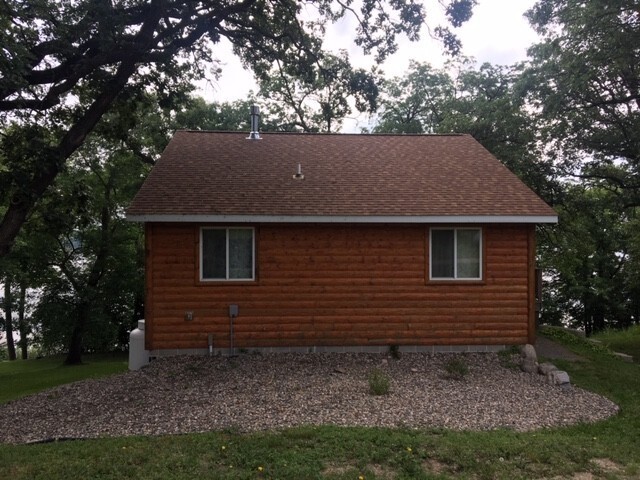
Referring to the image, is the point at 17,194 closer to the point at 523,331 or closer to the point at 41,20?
the point at 41,20

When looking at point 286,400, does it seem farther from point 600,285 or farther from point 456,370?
point 600,285

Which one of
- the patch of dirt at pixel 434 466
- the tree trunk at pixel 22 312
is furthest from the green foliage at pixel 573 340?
the tree trunk at pixel 22 312

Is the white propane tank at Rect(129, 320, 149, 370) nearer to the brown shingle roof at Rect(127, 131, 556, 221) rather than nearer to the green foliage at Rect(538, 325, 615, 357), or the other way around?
the brown shingle roof at Rect(127, 131, 556, 221)

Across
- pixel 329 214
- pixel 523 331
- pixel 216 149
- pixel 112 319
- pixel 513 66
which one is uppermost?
pixel 513 66

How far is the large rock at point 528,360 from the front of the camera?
10.0 metres

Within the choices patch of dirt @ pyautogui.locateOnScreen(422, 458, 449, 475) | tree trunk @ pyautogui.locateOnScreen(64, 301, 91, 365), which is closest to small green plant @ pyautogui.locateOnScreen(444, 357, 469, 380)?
patch of dirt @ pyautogui.locateOnScreen(422, 458, 449, 475)

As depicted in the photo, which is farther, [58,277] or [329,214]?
[58,277]

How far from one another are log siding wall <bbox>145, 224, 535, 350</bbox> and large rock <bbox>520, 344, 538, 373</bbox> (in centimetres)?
27

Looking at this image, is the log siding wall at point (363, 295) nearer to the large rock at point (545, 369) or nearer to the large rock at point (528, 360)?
the large rock at point (528, 360)

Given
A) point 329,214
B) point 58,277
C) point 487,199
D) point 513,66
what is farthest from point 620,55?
point 58,277

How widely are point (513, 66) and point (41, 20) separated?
51.5ft

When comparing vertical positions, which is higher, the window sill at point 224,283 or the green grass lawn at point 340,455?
the window sill at point 224,283

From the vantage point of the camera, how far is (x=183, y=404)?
7586mm

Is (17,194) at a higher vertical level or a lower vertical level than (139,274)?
higher
